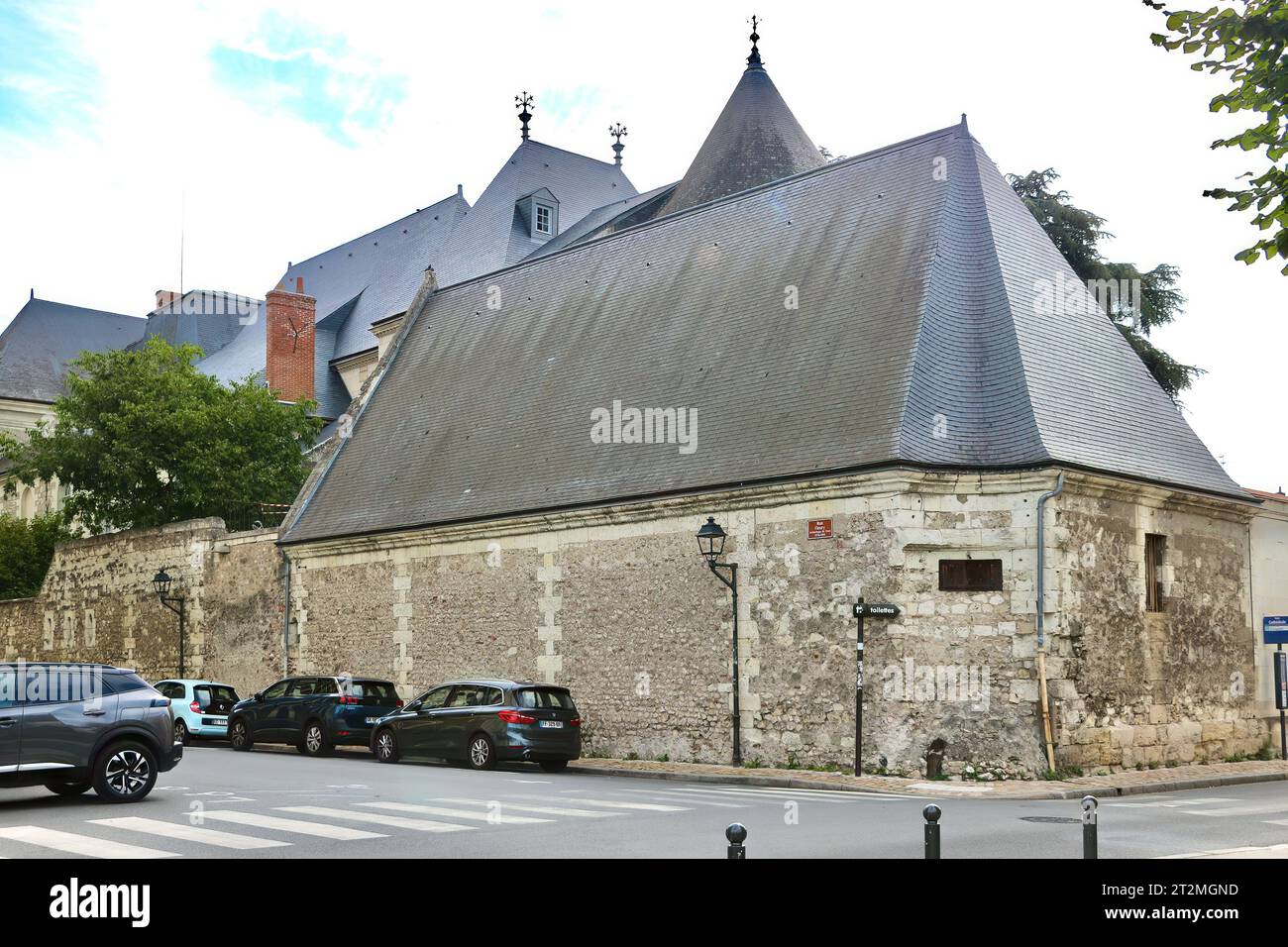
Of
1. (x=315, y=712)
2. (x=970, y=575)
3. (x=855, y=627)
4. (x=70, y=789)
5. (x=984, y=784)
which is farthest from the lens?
(x=315, y=712)

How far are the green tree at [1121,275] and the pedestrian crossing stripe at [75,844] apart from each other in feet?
88.9

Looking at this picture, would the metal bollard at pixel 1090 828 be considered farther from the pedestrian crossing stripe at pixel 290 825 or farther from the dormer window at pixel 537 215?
the dormer window at pixel 537 215

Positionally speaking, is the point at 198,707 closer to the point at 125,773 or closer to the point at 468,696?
the point at 468,696

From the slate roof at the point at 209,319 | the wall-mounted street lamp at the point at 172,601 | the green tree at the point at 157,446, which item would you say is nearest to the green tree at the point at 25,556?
the green tree at the point at 157,446

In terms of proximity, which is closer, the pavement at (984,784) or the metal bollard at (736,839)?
the metal bollard at (736,839)

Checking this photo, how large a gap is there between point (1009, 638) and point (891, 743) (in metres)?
2.06

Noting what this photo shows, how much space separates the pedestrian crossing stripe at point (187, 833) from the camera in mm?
9953

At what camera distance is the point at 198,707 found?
2589 cm

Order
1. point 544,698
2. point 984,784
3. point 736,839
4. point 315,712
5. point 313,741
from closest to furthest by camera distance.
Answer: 1. point 736,839
2. point 984,784
3. point 544,698
4. point 315,712
5. point 313,741

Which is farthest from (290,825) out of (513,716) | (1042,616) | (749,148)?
(749,148)

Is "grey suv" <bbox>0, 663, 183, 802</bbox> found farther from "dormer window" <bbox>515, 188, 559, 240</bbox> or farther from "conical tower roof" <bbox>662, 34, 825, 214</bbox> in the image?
"dormer window" <bbox>515, 188, 559, 240</bbox>

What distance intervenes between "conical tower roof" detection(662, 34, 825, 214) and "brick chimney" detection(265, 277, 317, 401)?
15675mm

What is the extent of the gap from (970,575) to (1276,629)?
6406 mm
